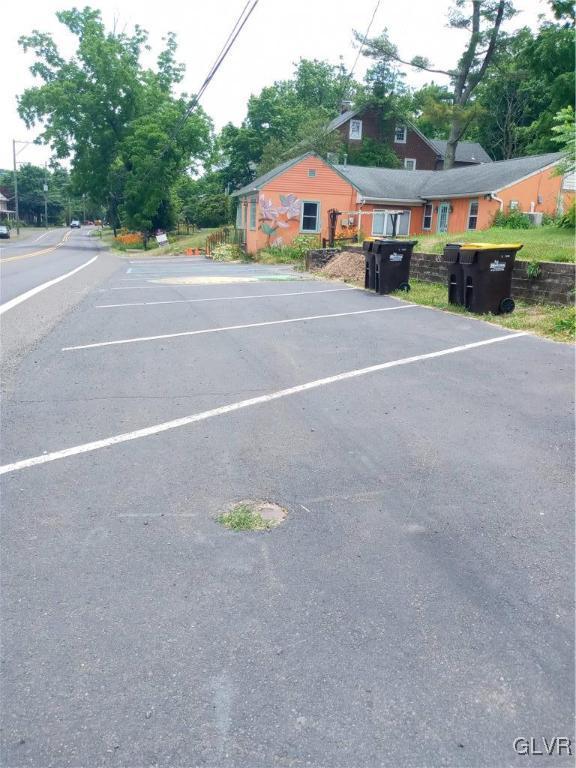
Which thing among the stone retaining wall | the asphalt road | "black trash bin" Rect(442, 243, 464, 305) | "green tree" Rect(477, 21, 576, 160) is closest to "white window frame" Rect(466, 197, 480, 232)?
"green tree" Rect(477, 21, 576, 160)

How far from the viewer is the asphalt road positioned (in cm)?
244

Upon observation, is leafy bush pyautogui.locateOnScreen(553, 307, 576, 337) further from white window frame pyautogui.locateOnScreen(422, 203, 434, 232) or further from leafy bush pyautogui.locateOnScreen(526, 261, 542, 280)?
white window frame pyautogui.locateOnScreen(422, 203, 434, 232)

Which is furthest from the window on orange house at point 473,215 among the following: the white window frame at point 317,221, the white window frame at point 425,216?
the white window frame at point 317,221

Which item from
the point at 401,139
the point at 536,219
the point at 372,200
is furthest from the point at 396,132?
the point at 536,219

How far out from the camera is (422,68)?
130 ft

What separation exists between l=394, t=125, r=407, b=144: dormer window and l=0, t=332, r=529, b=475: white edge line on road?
4567 cm

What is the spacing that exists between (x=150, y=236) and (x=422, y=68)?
81.1 feet

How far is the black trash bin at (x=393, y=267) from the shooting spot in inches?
592

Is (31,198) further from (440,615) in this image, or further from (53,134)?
(440,615)

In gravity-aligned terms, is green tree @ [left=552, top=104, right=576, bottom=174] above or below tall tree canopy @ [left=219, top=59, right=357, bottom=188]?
below

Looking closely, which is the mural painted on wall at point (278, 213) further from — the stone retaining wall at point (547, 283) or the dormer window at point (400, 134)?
the dormer window at point (400, 134)

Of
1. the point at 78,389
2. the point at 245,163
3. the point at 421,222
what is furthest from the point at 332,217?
the point at 245,163

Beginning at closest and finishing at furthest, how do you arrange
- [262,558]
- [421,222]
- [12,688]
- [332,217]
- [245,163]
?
[12,688] → [262,558] → [332,217] → [421,222] → [245,163]

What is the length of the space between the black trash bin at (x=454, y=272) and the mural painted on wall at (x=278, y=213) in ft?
63.8
